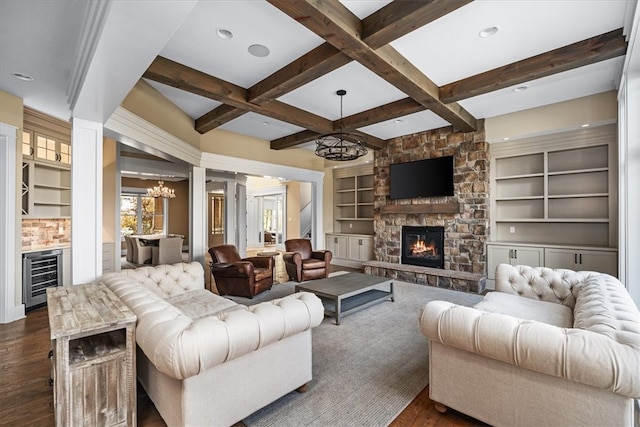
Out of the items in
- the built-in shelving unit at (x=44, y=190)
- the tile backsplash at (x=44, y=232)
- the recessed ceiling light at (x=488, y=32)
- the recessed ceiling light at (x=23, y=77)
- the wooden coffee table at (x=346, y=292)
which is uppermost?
the recessed ceiling light at (x=488, y=32)

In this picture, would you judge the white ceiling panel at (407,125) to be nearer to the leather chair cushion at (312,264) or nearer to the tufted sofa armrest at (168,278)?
the leather chair cushion at (312,264)

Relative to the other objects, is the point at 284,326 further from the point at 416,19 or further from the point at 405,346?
the point at 416,19

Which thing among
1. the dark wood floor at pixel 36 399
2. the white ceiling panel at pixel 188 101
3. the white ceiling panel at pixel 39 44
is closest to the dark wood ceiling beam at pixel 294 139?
the white ceiling panel at pixel 188 101

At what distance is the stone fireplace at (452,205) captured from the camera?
555 centimetres

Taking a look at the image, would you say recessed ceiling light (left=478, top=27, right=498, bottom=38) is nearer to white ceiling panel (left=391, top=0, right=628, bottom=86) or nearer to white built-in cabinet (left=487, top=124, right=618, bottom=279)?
white ceiling panel (left=391, top=0, right=628, bottom=86)

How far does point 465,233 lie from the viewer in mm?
5734

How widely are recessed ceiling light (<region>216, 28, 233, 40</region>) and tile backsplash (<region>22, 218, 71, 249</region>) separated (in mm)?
4189

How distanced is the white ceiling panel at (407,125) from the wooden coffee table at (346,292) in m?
2.95

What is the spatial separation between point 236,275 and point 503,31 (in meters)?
4.54

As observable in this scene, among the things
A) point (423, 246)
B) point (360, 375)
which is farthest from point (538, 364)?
point (423, 246)

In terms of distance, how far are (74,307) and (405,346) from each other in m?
2.83

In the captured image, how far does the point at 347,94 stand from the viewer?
4270mm

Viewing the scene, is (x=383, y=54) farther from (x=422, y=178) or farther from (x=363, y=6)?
(x=422, y=178)

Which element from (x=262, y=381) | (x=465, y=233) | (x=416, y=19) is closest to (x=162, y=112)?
(x=416, y=19)
